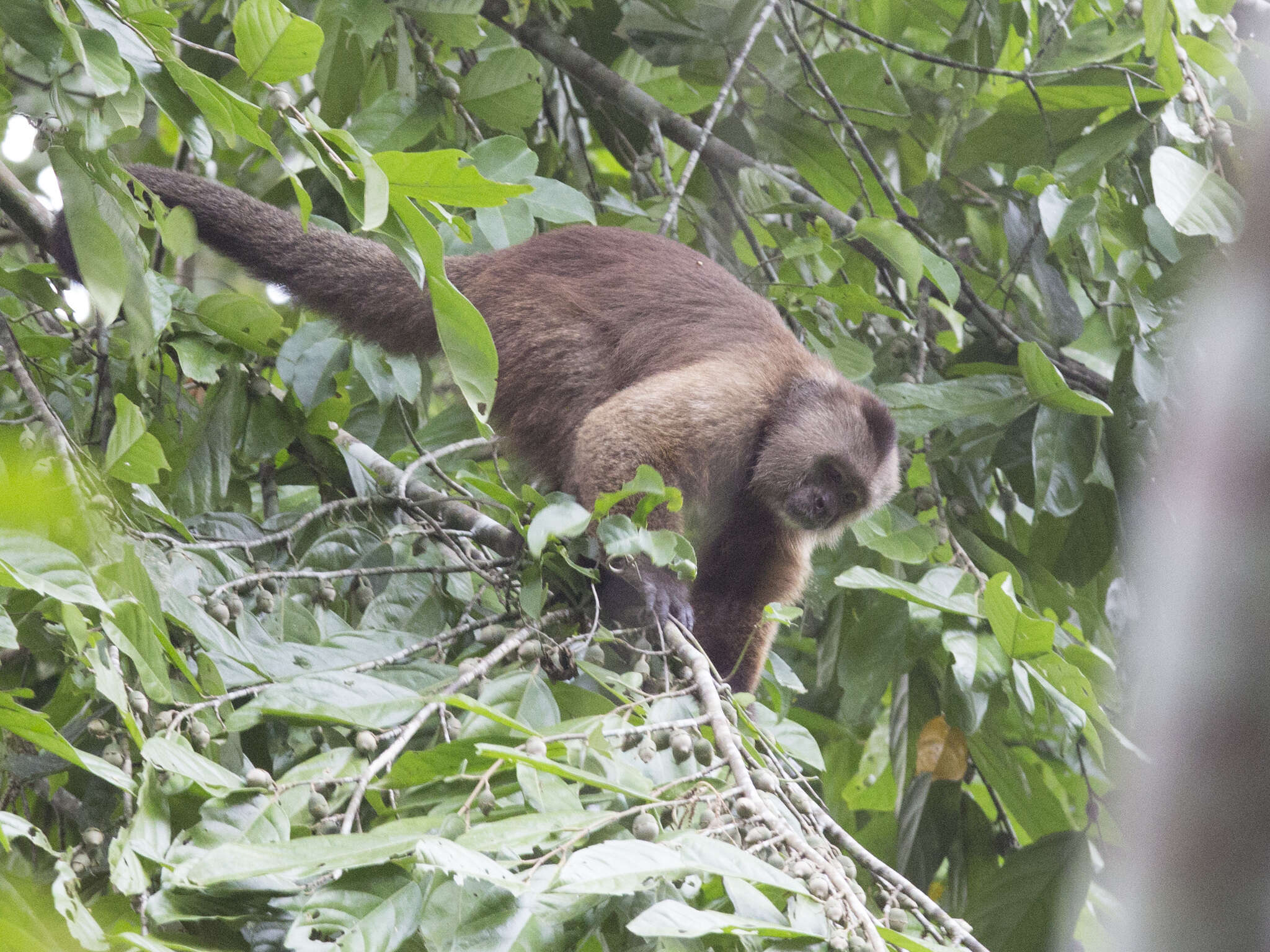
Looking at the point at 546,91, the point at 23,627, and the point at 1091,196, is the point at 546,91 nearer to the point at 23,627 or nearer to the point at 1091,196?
the point at 1091,196

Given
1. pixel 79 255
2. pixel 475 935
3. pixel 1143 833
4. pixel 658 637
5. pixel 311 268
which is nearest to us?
pixel 1143 833

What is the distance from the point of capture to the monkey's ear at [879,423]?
3.71m

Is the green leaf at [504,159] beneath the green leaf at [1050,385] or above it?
above

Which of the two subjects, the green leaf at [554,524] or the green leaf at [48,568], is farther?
the green leaf at [554,524]

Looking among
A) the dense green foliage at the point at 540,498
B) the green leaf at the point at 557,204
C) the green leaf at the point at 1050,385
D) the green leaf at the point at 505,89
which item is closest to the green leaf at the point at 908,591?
the dense green foliage at the point at 540,498

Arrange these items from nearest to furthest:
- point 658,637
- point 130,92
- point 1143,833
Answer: point 1143,833 < point 130,92 < point 658,637

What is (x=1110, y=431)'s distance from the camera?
10.8 feet

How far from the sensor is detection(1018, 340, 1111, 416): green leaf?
299cm

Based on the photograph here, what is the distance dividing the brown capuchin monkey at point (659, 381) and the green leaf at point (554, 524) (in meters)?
0.85

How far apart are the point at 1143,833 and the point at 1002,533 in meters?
3.11

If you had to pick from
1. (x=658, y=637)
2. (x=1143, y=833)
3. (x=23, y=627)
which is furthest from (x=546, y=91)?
(x=1143, y=833)

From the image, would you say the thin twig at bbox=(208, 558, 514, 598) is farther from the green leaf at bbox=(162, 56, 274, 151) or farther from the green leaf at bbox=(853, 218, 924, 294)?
the green leaf at bbox=(853, 218, 924, 294)

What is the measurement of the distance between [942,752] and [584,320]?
1872 millimetres

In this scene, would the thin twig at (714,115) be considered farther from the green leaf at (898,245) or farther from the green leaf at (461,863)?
the green leaf at (461,863)
